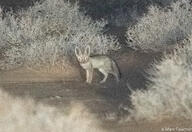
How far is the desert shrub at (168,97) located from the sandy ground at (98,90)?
0.48 feet

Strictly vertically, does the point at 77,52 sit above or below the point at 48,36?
below

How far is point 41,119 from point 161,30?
6.80 meters

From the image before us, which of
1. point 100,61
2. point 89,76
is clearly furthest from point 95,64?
point 89,76

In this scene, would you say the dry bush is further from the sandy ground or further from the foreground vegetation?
the foreground vegetation

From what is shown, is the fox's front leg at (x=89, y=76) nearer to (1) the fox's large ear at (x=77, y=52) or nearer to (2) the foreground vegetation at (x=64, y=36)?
(1) the fox's large ear at (x=77, y=52)

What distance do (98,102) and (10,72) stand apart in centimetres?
291

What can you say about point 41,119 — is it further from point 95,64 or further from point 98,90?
point 95,64

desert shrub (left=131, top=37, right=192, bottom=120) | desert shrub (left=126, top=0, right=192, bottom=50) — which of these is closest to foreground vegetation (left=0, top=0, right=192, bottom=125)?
desert shrub (left=126, top=0, right=192, bottom=50)

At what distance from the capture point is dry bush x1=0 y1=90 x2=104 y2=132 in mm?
8055

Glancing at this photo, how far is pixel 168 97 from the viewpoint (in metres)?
8.95

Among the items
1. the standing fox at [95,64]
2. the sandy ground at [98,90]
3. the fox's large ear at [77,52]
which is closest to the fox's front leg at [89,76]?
the standing fox at [95,64]

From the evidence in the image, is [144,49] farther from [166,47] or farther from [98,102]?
[98,102]

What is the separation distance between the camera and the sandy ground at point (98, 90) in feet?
29.1

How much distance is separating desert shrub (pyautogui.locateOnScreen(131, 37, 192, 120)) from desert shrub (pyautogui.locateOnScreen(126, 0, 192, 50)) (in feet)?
16.2
